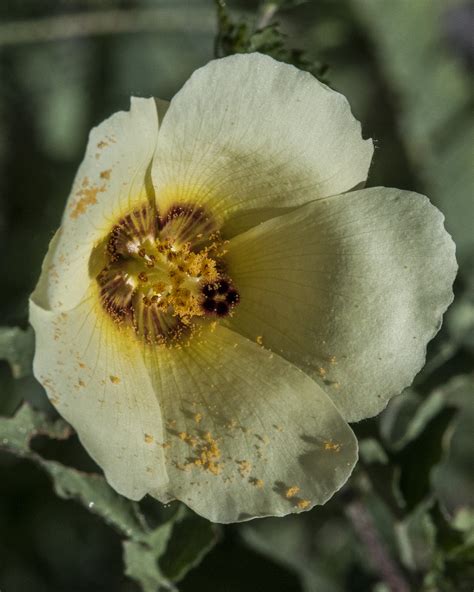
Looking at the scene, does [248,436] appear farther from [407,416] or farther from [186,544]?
[407,416]

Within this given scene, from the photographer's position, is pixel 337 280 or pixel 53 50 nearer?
pixel 337 280

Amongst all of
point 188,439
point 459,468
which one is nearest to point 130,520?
point 188,439

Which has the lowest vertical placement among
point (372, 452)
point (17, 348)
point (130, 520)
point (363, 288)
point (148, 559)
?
point (148, 559)

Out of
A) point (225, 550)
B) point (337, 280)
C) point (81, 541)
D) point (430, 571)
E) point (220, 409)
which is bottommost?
point (81, 541)

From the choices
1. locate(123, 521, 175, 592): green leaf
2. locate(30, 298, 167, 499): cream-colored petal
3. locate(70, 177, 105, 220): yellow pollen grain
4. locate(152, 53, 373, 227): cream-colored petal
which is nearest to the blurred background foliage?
locate(123, 521, 175, 592): green leaf

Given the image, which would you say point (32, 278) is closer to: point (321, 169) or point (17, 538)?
point (17, 538)

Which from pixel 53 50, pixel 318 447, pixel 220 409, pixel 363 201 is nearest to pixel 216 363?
pixel 220 409
